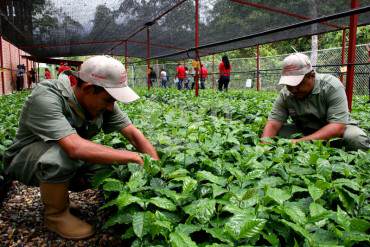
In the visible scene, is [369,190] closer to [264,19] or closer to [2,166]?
[2,166]

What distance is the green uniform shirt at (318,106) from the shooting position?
316 cm

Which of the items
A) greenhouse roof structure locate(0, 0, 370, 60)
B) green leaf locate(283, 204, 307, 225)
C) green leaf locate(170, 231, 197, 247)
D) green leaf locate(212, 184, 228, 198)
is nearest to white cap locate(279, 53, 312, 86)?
green leaf locate(212, 184, 228, 198)

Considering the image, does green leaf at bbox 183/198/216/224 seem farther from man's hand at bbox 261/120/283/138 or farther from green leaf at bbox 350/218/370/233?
man's hand at bbox 261/120/283/138

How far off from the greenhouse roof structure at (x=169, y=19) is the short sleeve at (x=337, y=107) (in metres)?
3.89

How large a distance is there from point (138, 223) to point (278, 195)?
2.05 feet

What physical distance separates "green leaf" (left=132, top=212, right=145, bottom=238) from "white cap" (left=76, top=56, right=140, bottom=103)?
0.83 meters

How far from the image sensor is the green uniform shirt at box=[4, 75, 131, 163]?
7.27 feet

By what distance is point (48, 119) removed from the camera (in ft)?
7.29

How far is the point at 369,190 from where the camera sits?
5.86 ft

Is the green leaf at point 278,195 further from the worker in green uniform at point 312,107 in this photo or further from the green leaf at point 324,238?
the worker in green uniform at point 312,107

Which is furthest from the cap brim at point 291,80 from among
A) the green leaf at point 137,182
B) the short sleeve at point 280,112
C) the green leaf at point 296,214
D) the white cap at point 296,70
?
the green leaf at point 296,214

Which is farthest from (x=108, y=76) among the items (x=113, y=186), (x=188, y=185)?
(x=188, y=185)

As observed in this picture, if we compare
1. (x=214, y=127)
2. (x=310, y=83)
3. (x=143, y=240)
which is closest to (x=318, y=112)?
(x=310, y=83)

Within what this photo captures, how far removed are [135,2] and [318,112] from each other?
8.19 meters
